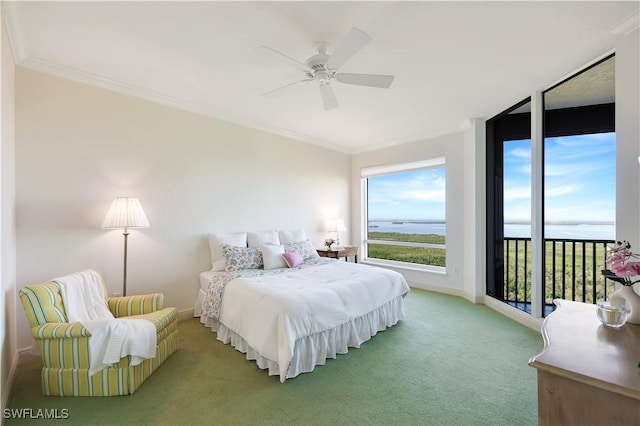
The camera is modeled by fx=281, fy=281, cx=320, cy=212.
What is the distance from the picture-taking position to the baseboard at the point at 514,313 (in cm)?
314

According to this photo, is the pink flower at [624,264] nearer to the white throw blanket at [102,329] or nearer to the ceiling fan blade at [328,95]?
the ceiling fan blade at [328,95]

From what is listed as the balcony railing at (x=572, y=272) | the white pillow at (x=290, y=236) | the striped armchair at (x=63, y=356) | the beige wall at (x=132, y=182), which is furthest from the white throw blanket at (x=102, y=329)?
the balcony railing at (x=572, y=272)

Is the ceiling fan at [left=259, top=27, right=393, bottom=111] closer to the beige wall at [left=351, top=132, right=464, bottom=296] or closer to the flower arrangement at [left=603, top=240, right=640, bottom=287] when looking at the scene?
the flower arrangement at [left=603, top=240, right=640, bottom=287]

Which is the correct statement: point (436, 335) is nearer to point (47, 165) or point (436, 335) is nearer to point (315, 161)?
point (315, 161)

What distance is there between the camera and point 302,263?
3814 millimetres

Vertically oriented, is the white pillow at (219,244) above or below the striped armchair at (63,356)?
above

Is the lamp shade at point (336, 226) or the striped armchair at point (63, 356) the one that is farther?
the lamp shade at point (336, 226)

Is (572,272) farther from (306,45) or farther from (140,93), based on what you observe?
(140,93)

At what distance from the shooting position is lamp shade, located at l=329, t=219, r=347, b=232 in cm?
521

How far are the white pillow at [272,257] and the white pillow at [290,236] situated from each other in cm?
60

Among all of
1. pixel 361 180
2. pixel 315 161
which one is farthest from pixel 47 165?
pixel 361 180

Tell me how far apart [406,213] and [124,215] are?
4.54 m

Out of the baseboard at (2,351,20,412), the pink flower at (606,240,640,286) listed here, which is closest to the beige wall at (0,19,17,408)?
the baseboard at (2,351,20,412)

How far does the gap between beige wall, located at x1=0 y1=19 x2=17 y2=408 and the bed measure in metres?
1.48
